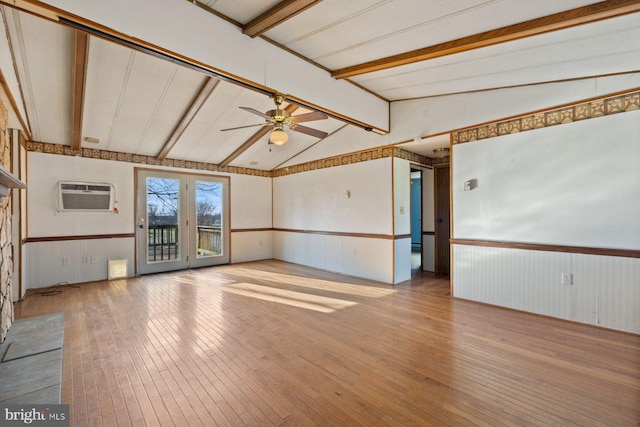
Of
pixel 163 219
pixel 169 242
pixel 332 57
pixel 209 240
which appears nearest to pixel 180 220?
pixel 163 219

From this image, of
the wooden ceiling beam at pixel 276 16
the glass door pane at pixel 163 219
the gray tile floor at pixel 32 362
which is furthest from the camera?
the glass door pane at pixel 163 219

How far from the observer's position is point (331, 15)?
2.59 meters

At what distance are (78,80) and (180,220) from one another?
3559mm

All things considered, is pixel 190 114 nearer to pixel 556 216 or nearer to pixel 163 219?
pixel 163 219

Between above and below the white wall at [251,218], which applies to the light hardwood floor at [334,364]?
below

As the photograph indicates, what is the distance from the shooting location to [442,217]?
19.8ft

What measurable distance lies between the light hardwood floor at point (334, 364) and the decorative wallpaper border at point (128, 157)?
104 inches

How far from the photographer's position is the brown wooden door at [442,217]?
19.7 ft

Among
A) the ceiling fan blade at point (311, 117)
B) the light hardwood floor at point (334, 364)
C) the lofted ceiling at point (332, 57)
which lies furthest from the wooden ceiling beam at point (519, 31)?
the light hardwood floor at point (334, 364)

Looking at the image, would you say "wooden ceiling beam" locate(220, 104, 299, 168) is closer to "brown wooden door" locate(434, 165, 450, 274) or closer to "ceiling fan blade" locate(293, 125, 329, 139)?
"ceiling fan blade" locate(293, 125, 329, 139)

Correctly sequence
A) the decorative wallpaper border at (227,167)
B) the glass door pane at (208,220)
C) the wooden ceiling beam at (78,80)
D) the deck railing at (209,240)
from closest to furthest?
1. the wooden ceiling beam at (78,80)
2. the decorative wallpaper border at (227,167)
3. the glass door pane at (208,220)
4. the deck railing at (209,240)

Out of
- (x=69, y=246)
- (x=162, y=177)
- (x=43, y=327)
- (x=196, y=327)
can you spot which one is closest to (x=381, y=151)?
(x=196, y=327)

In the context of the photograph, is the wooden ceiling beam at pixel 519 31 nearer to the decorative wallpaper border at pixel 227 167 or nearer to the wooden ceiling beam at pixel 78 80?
the decorative wallpaper border at pixel 227 167

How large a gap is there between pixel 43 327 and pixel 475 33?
5.50 meters
